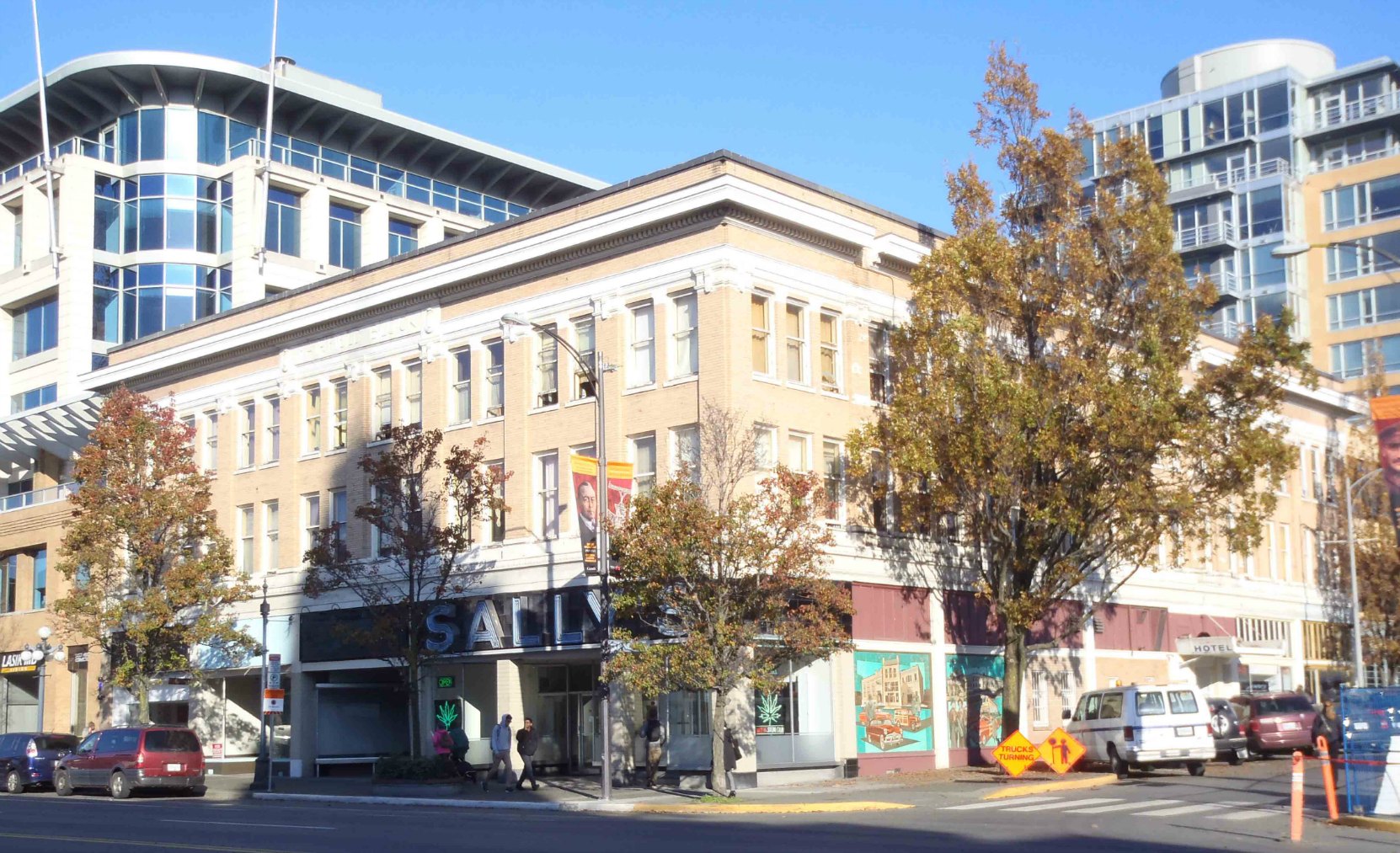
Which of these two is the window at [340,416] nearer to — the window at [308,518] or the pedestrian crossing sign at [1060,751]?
the window at [308,518]

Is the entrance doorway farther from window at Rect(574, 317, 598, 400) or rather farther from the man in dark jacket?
window at Rect(574, 317, 598, 400)

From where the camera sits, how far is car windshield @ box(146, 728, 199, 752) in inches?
1435

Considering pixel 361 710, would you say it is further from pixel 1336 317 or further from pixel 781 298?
pixel 1336 317

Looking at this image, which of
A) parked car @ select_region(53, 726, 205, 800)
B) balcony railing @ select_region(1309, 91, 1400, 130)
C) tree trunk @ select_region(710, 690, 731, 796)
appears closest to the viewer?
tree trunk @ select_region(710, 690, 731, 796)

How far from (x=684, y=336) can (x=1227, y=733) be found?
53.4 feet

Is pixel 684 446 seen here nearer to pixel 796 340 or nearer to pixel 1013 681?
pixel 796 340

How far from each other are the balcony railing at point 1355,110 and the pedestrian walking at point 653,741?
63577 mm

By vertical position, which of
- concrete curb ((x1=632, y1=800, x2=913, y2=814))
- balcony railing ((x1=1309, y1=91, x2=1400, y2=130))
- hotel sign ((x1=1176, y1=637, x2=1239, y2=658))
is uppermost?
balcony railing ((x1=1309, y1=91, x2=1400, y2=130))

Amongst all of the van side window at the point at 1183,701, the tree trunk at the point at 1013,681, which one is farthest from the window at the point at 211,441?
the van side window at the point at 1183,701

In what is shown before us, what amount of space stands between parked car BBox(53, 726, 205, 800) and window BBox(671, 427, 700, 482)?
45.9ft

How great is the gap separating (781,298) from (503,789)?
1330cm

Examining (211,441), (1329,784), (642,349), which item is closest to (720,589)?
(642,349)

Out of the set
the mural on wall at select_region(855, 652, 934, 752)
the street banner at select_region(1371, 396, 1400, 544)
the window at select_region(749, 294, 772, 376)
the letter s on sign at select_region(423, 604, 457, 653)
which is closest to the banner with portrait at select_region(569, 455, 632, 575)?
the window at select_region(749, 294, 772, 376)

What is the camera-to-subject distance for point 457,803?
31.6 meters
